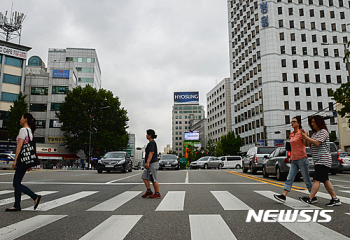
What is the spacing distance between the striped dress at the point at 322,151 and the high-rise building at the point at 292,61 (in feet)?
173

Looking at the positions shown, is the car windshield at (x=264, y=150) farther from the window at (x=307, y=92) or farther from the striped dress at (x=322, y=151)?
the window at (x=307, y=92)

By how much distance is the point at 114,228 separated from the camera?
13.1 ft

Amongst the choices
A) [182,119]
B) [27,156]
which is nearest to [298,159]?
[27,156]

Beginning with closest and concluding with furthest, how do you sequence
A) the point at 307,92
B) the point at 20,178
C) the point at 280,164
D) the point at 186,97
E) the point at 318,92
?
1. the point at 20,178
2. the point at 280,164
3. the point at 307,92
4. the point at 318,92
5. the point at 186,97

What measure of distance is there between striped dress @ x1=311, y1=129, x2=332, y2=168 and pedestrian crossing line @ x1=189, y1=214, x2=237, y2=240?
8.13 ft

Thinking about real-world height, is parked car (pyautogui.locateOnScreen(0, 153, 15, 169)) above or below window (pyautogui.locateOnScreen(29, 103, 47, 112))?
below

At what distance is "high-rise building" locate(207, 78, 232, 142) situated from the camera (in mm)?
93875

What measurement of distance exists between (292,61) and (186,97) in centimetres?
7837

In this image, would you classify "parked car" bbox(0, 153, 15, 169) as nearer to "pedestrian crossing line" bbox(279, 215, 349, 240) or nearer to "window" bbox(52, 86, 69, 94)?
"window" bbox(52, 86, 69, 94)

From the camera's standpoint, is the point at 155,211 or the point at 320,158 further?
the point at 320,158

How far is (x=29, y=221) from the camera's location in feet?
14.6

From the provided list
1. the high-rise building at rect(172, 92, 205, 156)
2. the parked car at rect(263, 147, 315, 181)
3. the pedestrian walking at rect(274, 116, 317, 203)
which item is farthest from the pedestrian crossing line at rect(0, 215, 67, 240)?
the high-rise building at rect(172, 92, 205, 156)

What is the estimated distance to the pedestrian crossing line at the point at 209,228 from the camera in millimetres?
3535

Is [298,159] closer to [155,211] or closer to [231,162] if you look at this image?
[155,211]
